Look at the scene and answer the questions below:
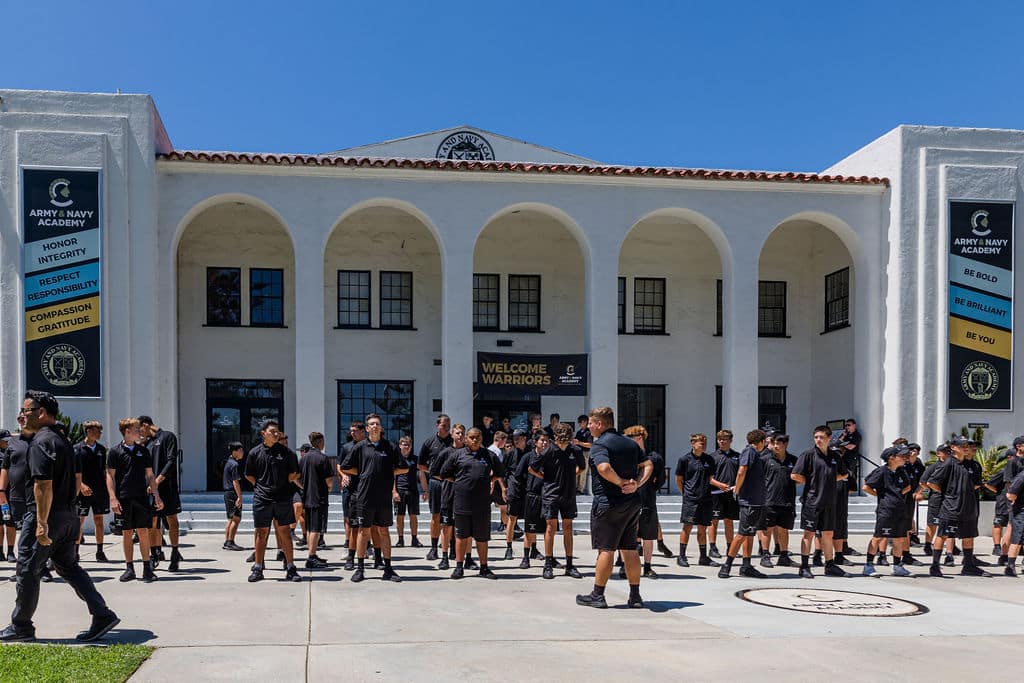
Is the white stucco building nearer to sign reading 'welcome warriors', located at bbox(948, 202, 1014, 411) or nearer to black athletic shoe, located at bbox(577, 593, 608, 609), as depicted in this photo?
sign reading 'welcome warriors', located at bbox(948, 202, 1014, 411)

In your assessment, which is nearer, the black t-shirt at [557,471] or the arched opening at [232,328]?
the black t-shirt at [557,471]

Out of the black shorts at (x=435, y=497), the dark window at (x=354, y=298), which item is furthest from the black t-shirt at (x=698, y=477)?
the dark window at (x=354, y=298)

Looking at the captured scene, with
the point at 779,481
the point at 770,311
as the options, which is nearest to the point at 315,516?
the point at 779,481

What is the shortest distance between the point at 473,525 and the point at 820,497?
4191 millimetres

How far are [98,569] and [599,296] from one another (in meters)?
10.8

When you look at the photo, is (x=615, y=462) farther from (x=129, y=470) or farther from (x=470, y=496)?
(x=129, y=470)

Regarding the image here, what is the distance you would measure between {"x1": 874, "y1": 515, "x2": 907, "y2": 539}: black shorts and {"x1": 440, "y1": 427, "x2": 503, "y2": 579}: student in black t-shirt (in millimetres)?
4848

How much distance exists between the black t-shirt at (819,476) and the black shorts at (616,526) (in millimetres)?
3412

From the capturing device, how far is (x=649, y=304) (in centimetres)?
2259

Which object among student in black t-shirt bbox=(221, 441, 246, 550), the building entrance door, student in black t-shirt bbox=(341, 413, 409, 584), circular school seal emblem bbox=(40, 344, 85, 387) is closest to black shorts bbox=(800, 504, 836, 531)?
student in black t-shirt bbox=(341, 413, 409, 584)

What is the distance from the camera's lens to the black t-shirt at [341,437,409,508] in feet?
36.5

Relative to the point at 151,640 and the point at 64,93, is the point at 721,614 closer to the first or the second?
the point at 151,640

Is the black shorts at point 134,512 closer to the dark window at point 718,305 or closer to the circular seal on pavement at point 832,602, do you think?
the circular seal on pavement at point 832,602

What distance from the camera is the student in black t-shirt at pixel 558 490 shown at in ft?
38.9
